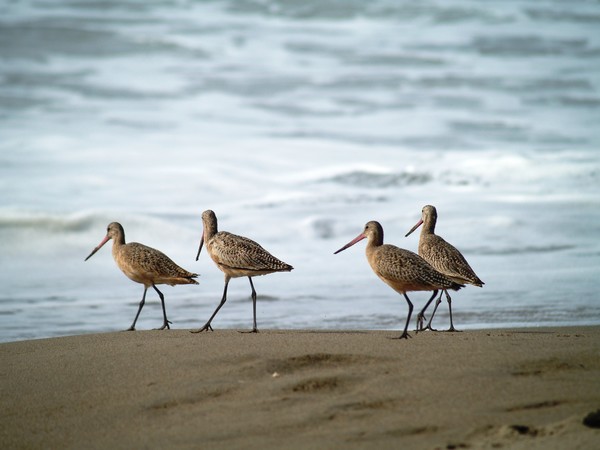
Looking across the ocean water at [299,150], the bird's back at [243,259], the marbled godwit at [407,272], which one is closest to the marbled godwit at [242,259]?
the bird's back at [243,259]

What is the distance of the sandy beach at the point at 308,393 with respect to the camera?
491 centimetres

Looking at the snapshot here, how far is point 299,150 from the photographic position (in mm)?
21203

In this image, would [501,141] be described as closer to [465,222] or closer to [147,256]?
[465,222]

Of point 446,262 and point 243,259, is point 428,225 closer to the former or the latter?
point 446,262

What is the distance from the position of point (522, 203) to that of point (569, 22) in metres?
19.5

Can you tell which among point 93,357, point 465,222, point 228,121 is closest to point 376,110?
point 228,121

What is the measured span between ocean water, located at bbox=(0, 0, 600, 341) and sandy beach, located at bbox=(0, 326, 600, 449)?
2.19 metres

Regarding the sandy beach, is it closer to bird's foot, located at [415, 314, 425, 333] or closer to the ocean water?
bird's foot, located at [415, 314, 425, 333]

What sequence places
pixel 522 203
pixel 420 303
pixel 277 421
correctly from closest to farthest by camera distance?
pixel 277 421, pixel 420 303, pixel 522 203

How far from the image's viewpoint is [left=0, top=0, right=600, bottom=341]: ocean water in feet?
34.3

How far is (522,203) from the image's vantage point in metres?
16.0

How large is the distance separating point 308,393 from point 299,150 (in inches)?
624

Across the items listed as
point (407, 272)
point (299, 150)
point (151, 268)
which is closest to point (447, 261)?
point (407, 272)

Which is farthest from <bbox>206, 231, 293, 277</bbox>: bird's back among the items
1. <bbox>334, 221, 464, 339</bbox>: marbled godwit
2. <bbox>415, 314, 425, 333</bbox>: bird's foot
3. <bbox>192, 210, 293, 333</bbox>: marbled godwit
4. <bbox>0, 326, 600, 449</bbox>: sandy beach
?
<bbox>0, 326, 600, 449</bbox>: sandy beach
